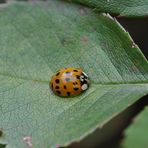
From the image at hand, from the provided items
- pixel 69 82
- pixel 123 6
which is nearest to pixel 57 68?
pixel 69 82

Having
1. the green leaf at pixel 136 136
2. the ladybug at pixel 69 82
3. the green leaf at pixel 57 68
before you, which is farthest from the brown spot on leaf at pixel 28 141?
the green leaf at pixel 136 136

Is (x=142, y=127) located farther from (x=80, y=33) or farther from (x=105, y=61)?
Answer: (x=80, y=33)

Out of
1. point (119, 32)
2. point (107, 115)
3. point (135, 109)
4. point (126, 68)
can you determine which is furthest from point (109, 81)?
point (135, 109)

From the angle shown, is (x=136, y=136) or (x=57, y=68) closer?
(x=57, y=68)

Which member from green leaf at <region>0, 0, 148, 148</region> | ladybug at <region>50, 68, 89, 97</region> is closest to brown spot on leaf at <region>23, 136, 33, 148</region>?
green leaf at <region>0, 0, 148, 148</region>

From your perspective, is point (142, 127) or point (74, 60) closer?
point (74, 60)

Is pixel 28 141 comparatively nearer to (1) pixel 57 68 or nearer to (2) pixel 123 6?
(1) pixel 57 68

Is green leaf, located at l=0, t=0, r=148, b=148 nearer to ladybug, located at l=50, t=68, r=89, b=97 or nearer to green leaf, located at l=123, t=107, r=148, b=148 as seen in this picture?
ladybug, located at l=50, t=68, r=89, b=97
